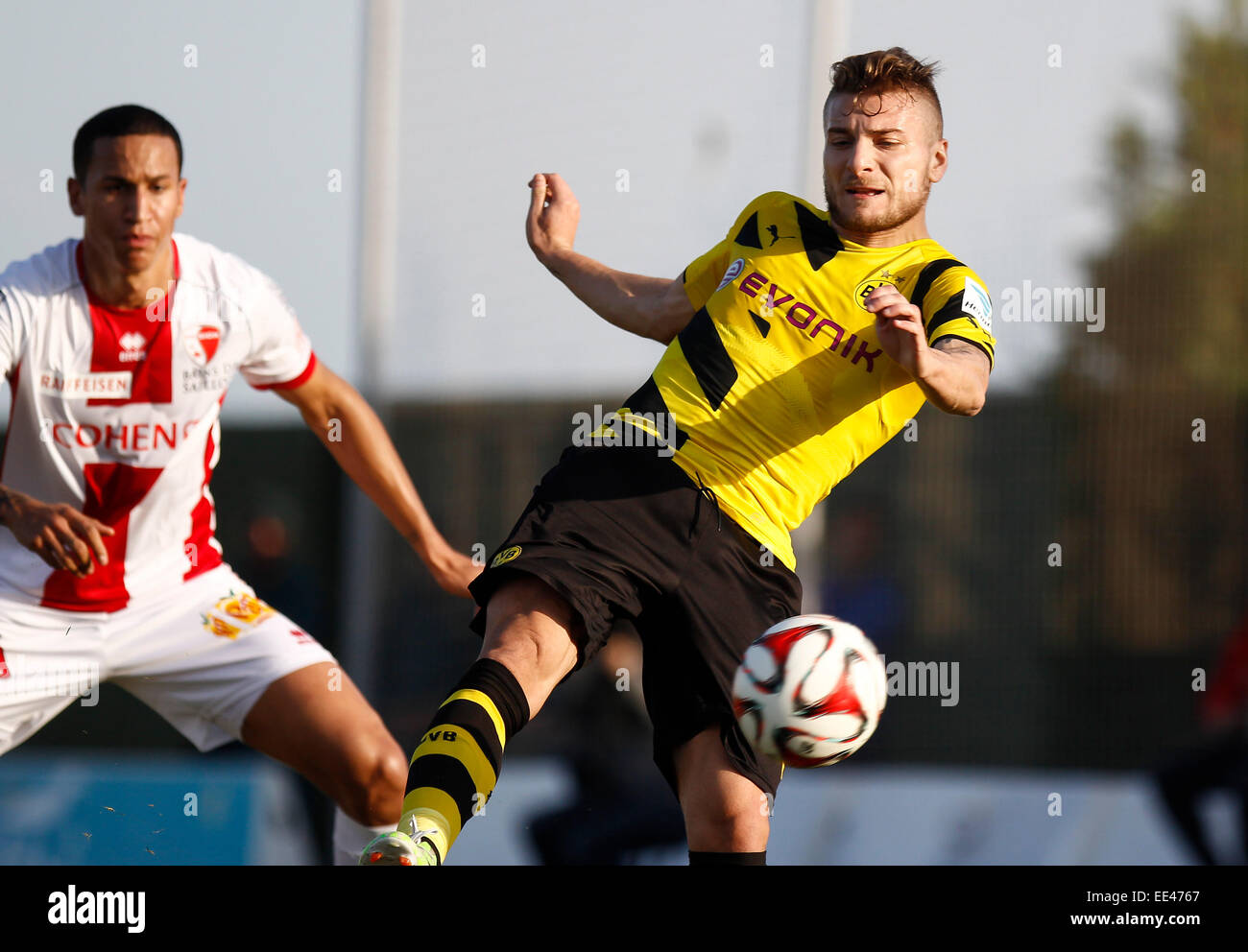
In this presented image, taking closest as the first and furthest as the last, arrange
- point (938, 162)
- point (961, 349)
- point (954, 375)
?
point (954, 375), point (961, 349), point (938, 162)

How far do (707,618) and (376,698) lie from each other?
454cm

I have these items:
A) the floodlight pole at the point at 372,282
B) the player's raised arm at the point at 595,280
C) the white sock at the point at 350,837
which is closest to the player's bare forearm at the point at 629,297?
the player's raised arm at the point at 595,280

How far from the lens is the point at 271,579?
24.8ft

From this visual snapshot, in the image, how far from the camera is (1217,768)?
698 centimetres

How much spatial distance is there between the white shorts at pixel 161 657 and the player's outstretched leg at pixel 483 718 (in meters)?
1.26

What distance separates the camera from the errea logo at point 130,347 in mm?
4051

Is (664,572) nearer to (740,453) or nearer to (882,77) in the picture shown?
(740,453)

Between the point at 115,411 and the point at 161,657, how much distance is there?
78 centimetres

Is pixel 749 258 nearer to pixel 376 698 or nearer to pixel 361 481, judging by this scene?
pixel 361 481

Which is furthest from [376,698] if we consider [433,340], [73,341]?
[73,341]

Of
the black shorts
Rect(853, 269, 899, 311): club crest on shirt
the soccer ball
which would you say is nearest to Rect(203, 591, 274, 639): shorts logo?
the black shorts

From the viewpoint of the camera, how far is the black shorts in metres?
3.11

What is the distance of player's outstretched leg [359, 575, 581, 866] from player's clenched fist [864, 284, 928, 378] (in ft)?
3.16

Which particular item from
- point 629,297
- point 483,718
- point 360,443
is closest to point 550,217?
point 629,297
